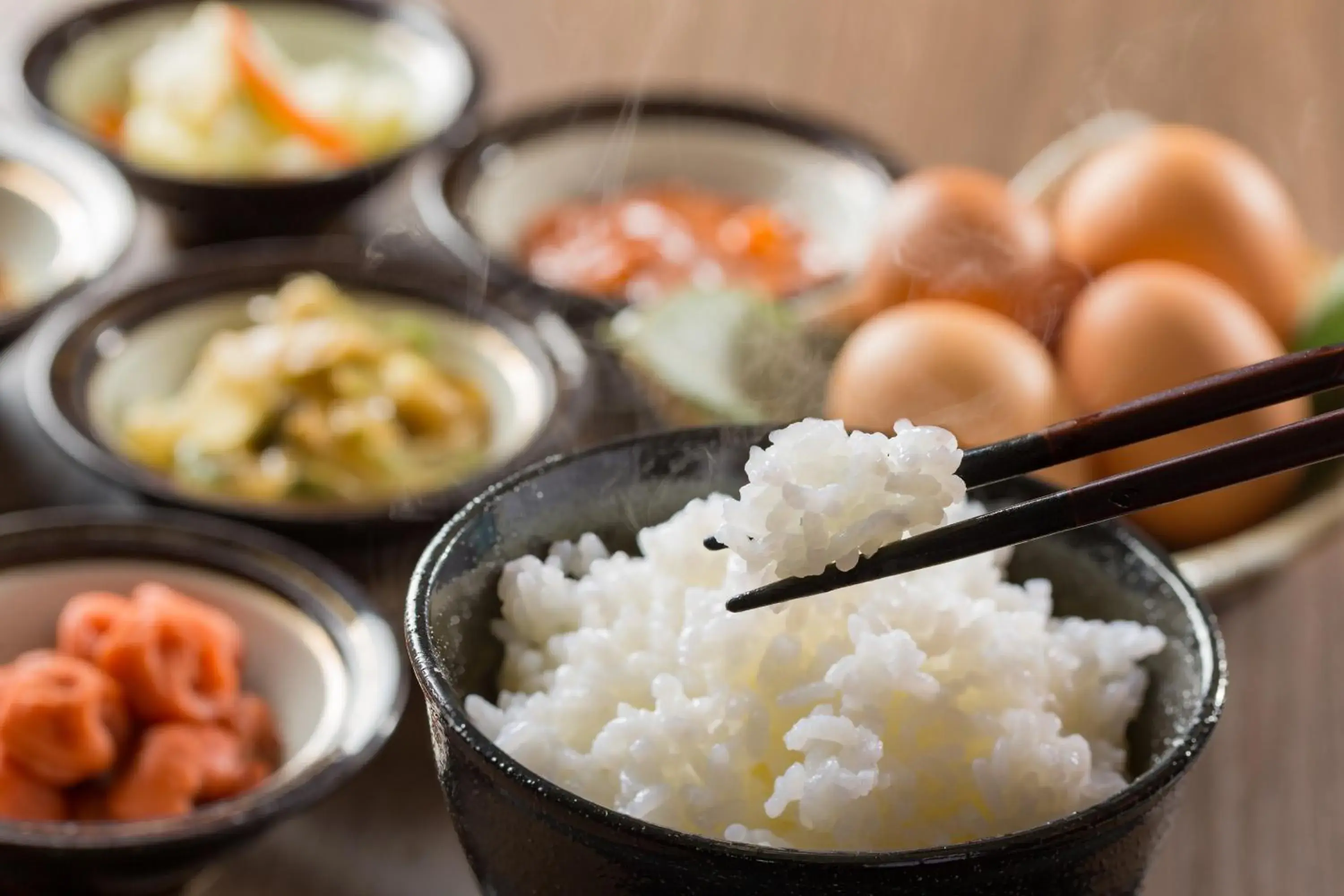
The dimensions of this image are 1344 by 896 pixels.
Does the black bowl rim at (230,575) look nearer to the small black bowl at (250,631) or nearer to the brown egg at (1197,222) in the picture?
the small black bowl at (250,631)

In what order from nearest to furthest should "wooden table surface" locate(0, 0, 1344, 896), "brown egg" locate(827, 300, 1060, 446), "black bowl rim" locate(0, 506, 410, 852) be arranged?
"black bowl rim" locate(0, 506, 410, 852)
"brown egg" locate(827, 300, 1060, 446)
"wooden table surface" locate(0, 0, 1344, 896)

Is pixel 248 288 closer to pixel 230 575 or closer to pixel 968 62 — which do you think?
pixel 230 575

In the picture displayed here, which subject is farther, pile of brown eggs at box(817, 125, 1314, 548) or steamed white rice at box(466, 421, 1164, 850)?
pile of brown eggs at box(817, 125, 1314, 548)

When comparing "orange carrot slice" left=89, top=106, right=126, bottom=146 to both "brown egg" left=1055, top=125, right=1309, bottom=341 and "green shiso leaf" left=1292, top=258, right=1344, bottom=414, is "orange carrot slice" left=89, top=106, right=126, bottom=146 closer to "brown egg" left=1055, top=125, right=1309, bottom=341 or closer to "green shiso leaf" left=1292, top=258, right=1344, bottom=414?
"brown egg" left=1055, top=125, right=1309, bottom=341

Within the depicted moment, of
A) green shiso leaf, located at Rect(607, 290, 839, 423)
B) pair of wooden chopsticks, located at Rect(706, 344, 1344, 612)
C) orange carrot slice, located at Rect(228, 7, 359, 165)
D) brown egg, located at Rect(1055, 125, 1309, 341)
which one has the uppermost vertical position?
pair of wooden chopsticks, located at Rect(706, 344, 1344, 612)

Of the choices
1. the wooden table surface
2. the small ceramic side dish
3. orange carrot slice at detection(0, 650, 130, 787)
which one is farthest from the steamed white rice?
the wooden table surface

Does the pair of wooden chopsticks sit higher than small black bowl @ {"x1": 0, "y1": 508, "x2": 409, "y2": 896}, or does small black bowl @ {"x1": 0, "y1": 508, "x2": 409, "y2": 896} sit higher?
the pair of wooden chopsticks

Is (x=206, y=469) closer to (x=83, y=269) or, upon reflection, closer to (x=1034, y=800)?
(x=83, y=269)
